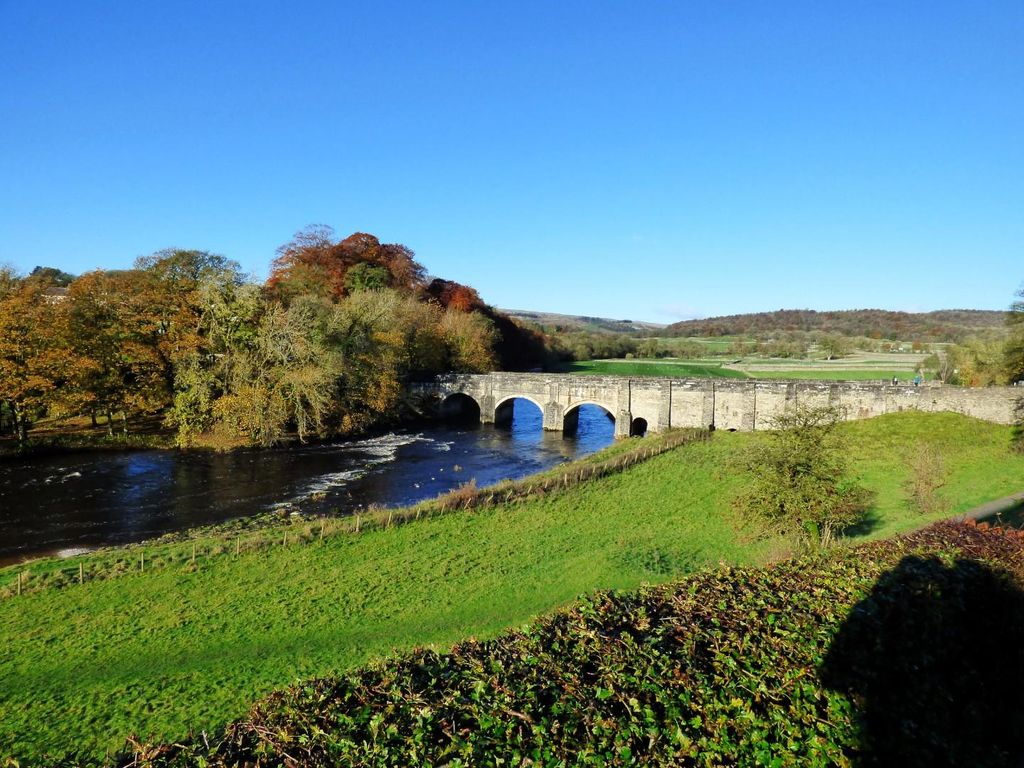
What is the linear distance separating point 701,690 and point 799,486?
1480 cm

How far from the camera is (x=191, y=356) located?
3850 cm

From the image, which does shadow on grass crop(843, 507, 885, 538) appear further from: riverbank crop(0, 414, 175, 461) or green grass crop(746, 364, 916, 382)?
green grass crop(746, 364, 916, 382)

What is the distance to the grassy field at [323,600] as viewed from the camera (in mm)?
11266

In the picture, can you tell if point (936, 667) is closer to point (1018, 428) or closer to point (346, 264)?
point (1018, 428)

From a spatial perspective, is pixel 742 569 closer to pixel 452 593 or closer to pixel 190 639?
pixel 452 593

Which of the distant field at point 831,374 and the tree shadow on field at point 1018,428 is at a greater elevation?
the distant field at point 831,374

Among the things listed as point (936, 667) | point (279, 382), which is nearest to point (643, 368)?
point (279, 382)

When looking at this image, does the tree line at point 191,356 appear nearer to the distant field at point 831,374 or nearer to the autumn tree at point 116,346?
the autumn tree at point 116,346

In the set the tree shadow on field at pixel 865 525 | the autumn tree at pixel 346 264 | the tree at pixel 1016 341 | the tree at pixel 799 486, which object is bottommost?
the tree shadow on field at pixel 865 525

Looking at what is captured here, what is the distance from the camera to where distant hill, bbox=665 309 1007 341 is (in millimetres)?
118650

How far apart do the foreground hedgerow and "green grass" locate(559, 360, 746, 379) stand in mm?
73390

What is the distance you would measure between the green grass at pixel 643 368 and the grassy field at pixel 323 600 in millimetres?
55353

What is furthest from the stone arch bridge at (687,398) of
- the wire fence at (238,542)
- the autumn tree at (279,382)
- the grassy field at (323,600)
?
the wire fence at (238,542)

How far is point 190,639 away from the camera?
546 inches
